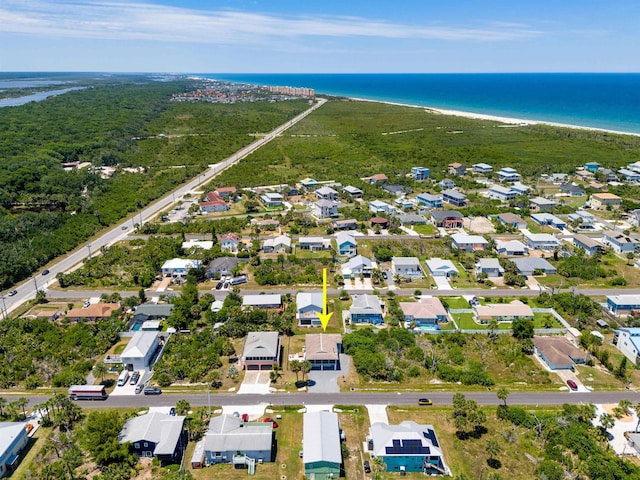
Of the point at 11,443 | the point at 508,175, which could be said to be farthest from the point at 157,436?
the point at 508,175

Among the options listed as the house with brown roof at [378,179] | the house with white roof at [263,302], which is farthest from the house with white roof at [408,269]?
the house with brown roof at [378,179]

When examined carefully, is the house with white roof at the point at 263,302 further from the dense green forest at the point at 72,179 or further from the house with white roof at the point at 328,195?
the house with white roof at the point at 328,195

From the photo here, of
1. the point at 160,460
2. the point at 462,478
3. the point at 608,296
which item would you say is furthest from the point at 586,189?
the point at 160,460

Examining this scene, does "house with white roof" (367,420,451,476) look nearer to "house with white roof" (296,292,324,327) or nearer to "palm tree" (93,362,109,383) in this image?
"house with white roof" (296,292,324,327)

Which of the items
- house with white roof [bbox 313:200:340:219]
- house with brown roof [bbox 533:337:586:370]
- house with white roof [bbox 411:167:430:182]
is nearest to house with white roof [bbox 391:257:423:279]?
house with brown roof [bbox 533:337:586:370]

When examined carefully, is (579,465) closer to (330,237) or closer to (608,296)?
(608,296)

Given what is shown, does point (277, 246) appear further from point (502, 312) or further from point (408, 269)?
point (502, 312)
